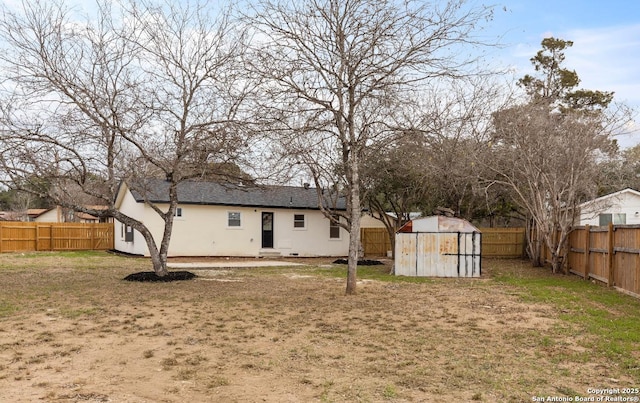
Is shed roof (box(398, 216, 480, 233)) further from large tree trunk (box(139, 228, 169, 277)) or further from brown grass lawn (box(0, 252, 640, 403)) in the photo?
large tree trunk (box(139, 228, 169, 277))

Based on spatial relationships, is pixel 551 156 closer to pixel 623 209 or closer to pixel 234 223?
pixel 623 209

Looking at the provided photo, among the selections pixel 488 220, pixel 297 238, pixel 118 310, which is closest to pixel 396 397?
pixel 118 310

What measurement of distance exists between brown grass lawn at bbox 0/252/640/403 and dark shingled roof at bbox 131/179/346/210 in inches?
414

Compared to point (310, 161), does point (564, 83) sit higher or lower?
higher

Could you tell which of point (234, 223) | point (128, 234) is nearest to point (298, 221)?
point (234, 223)

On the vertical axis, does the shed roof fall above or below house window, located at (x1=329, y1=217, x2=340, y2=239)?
above

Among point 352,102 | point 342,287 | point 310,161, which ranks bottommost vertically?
point 342,287

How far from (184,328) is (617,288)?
9.35m

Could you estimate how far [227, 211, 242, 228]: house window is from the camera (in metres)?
24.2

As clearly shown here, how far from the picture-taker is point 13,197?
53.0m

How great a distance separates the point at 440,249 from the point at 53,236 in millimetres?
19091

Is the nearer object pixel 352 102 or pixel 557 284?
pixel 352 102

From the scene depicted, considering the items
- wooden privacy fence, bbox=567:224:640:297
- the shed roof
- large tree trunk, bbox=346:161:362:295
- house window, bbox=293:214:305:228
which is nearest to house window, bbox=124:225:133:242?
house window, bbox=293:214:305:228

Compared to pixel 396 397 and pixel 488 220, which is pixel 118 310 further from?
pixel 488 220
